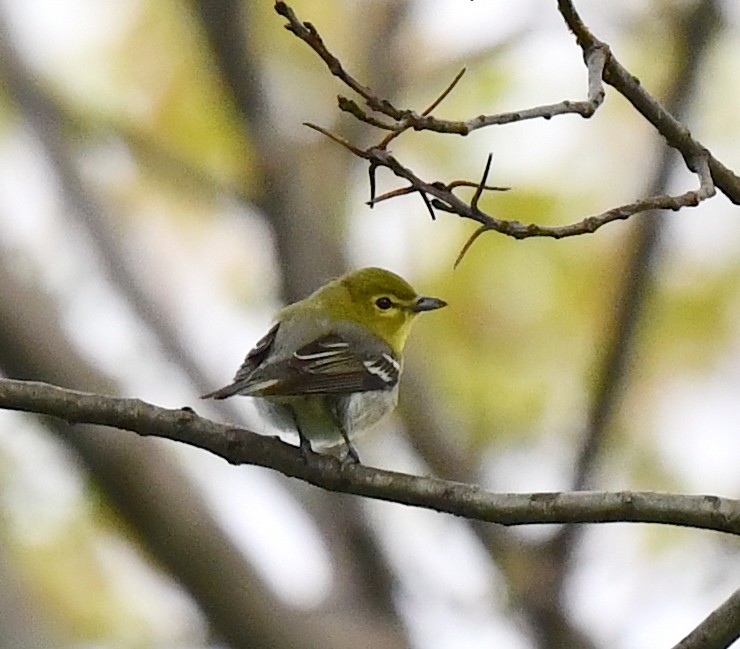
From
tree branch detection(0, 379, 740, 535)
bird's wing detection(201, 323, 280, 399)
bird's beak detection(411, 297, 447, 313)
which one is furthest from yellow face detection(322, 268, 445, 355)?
tree branch detection(0, 379, 740, 535)

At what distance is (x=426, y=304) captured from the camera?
4.61 metres

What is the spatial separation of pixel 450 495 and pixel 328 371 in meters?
1.24

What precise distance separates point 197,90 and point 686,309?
321cm

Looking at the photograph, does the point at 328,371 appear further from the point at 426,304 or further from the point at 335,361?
the point at 426,304

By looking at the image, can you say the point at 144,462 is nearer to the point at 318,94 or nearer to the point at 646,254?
the point at 646,254

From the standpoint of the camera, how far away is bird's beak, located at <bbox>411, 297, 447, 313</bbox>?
15.0 ft

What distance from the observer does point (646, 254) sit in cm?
484

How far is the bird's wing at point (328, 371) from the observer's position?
3.52 m

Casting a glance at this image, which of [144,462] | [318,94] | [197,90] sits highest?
[197,90]

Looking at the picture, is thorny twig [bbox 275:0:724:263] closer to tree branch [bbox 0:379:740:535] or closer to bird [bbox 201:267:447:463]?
tree branch [bbox 0:379:740:535]

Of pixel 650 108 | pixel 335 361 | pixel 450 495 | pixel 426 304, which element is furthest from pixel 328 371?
pixel 650 108

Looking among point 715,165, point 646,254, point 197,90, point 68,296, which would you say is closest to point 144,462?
point 68,296

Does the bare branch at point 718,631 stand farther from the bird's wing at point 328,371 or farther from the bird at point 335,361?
the bird's wing at point 328,371

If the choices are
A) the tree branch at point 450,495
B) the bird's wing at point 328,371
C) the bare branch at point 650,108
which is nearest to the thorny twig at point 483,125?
the bare branch at point 650,108
